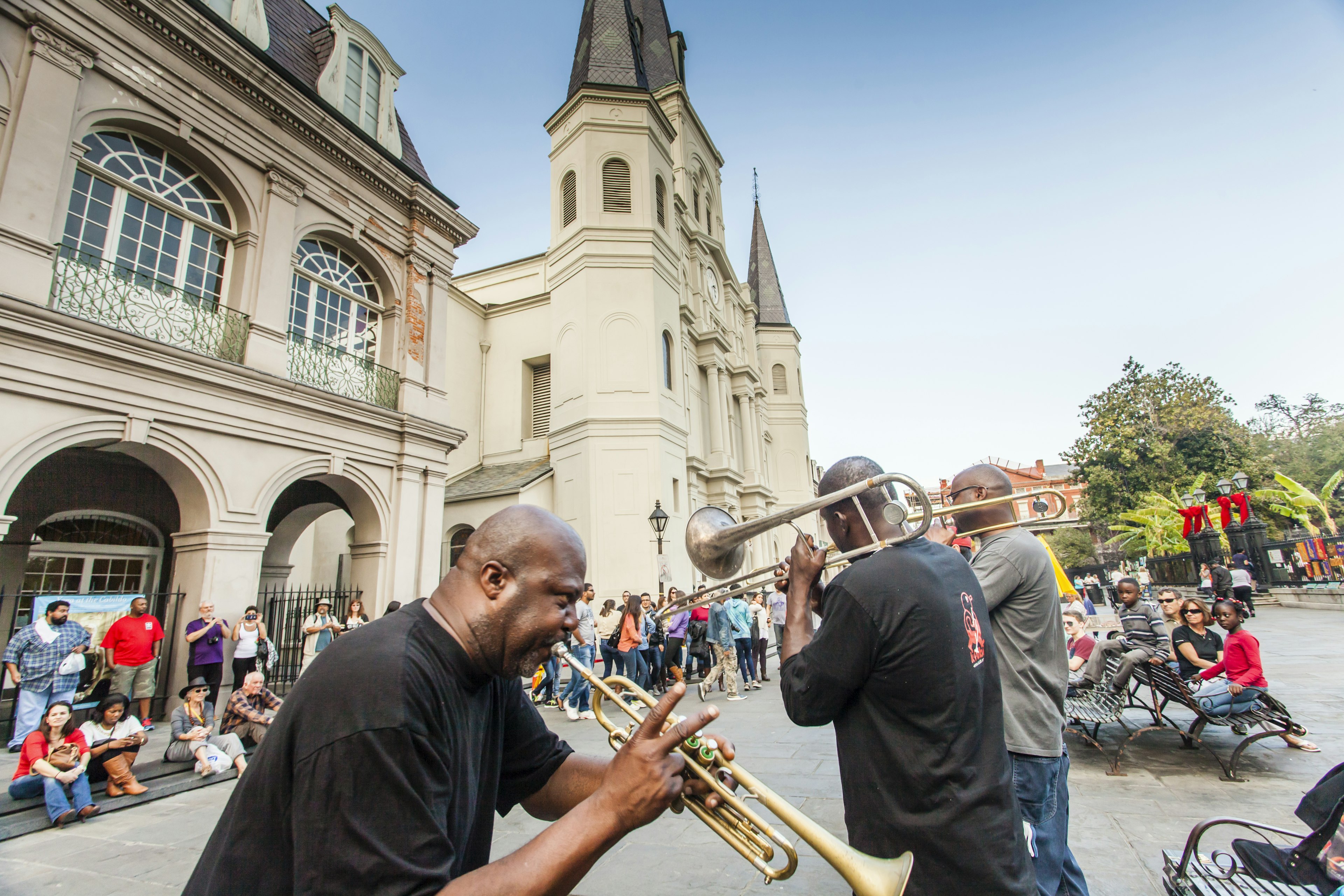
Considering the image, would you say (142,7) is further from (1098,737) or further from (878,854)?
(1098,737)

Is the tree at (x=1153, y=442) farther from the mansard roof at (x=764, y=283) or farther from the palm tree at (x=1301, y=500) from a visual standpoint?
the mansard roof at (x=764, y=283)

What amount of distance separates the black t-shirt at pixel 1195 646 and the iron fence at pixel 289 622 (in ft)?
39.1

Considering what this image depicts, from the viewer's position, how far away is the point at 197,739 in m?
6.86

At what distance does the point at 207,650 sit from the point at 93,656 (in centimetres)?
130

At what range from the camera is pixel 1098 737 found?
249 inches

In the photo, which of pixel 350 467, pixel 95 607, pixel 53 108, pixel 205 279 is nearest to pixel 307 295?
pixel 205 279

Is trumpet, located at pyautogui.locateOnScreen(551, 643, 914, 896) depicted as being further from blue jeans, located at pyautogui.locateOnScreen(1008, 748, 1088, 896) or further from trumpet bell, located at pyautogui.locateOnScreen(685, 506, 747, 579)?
trumpet bell, located at pyautogui.locateOnScreen(685, 506, 747, 579)

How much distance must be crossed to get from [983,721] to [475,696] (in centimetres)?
154

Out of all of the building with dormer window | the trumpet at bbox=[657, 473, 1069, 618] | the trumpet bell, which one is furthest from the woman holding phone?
the trumpet bell

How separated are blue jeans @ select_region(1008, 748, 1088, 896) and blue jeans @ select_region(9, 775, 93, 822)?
7275 millimetres

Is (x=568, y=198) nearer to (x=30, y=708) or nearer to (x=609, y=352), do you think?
(x=609, y=352)

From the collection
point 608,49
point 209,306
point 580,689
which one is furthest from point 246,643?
point 608,49

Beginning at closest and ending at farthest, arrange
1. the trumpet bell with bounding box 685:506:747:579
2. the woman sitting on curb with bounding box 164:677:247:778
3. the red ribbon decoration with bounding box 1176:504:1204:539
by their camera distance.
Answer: the trumpet bell with bounding box 685:506:747:579
the woman sitting on curb with bounding box 164:677:247:778
the red ribbon decoration with bounding box 1176:504:1204:539

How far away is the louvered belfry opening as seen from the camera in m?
24.0
